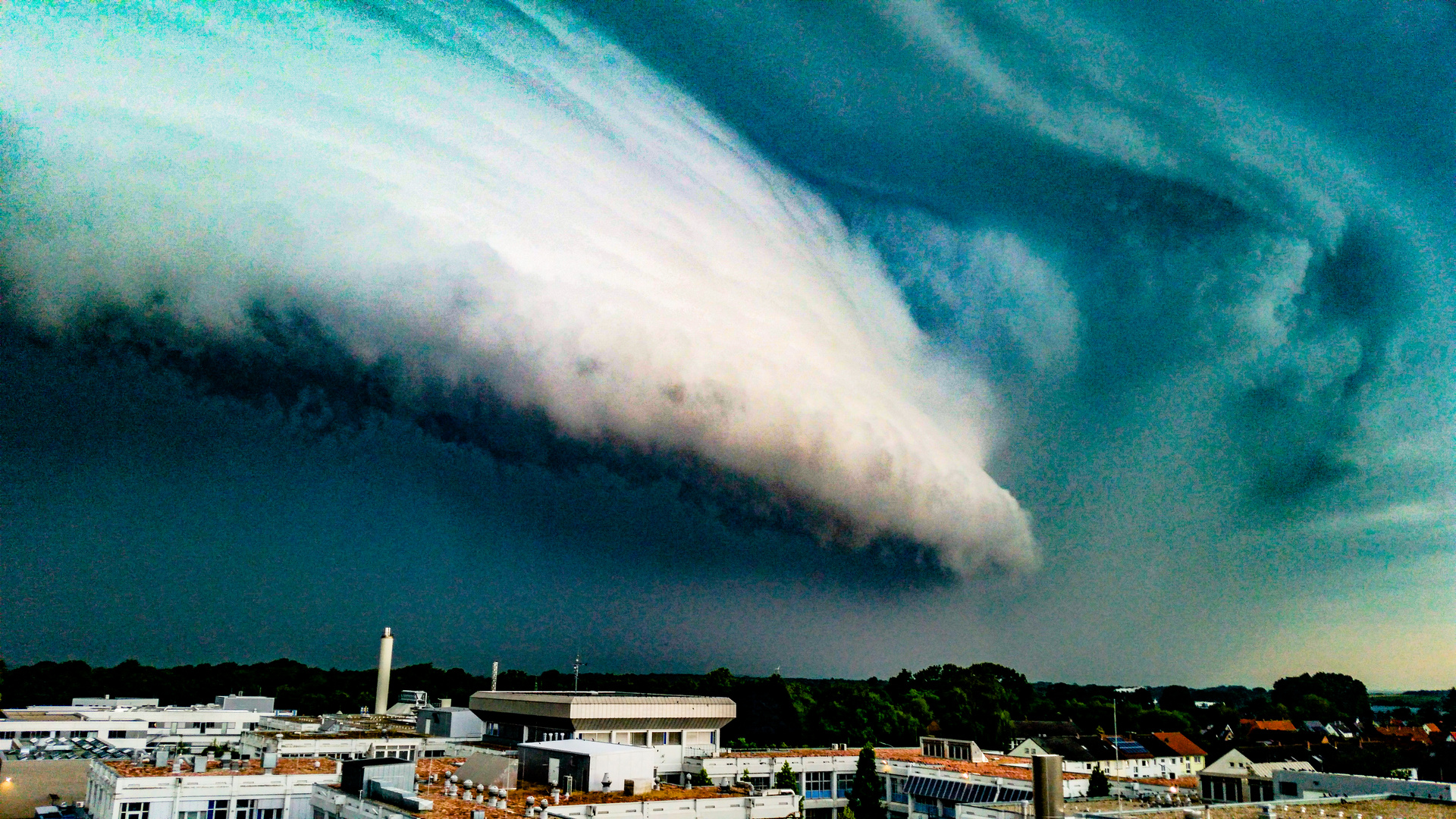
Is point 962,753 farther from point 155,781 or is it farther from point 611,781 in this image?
point 155,781

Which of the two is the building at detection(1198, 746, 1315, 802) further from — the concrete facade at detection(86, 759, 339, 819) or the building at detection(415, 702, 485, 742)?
the building at detection(415, 702, 485, 742)

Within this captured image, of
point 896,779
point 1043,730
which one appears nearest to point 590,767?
point 896,779

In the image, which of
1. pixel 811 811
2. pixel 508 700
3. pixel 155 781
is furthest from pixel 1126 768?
pixel 155 781

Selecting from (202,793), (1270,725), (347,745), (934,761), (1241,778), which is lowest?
(1270,725)

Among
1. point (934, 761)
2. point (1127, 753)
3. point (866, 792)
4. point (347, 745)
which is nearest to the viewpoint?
point (347, 745)

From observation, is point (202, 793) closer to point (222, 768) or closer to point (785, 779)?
point (222, 768)

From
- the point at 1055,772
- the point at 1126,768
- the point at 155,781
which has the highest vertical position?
the point at 1055,772
